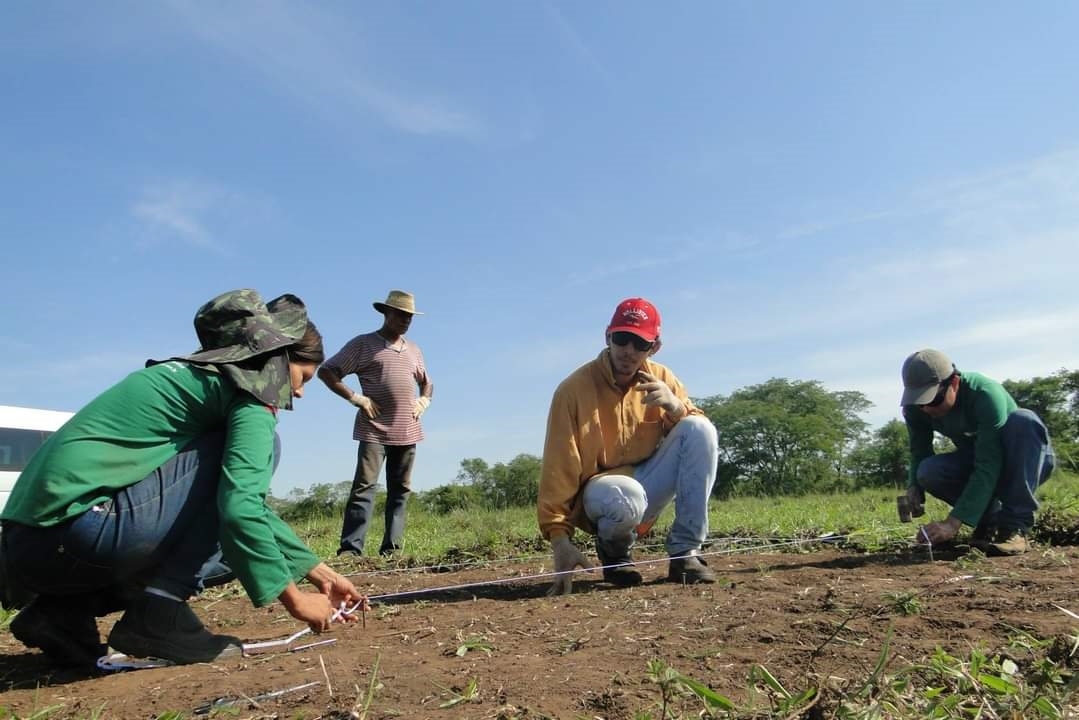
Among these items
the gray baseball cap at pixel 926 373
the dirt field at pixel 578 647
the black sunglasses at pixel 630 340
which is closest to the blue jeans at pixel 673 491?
the dirt field at pixel 578 647

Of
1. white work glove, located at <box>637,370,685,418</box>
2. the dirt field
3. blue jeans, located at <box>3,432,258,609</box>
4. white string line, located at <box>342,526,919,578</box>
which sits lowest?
the dirt field

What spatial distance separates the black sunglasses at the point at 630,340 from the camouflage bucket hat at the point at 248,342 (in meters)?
1.41

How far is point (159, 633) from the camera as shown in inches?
96.0

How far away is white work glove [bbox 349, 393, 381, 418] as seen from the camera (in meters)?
5.80

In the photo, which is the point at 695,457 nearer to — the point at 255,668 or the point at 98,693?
the point at 255,668

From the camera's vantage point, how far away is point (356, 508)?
553 centimetres

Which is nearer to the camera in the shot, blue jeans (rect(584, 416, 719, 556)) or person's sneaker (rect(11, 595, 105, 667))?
person's sneaker (rect(11, 595, 105, 667))

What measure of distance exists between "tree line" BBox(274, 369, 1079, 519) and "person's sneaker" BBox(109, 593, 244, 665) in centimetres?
1265

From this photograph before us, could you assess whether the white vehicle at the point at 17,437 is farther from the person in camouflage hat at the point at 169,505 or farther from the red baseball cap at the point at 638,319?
the red baseball cap at the point at 638,319

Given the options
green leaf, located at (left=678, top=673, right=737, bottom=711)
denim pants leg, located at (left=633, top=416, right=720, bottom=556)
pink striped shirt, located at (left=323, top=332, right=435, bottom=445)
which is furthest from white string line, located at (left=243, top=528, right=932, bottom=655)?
pink striped shirt, located at (left=323, top=332, right=435, bottom=445)

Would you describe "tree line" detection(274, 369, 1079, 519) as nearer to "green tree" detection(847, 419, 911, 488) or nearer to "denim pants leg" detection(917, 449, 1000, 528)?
"green tree" detection(847, 419, 911, 488)

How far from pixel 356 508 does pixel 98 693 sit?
3.34 metres

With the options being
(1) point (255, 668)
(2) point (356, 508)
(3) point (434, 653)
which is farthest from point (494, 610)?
(2) point (356, 508)

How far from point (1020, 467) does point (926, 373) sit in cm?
65
